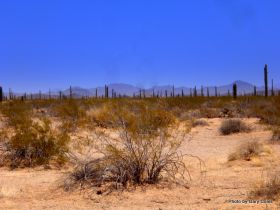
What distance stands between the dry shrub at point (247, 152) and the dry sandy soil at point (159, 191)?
0.24 meters

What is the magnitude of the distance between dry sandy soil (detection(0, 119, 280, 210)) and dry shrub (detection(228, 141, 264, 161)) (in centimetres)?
24

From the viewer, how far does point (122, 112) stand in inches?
494

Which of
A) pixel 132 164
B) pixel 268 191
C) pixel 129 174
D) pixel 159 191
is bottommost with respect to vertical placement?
pixel 159 191

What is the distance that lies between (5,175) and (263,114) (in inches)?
697

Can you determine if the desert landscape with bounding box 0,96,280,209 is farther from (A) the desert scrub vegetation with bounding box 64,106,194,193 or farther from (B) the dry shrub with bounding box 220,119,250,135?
(B) the dry shrub with bounding box 220,119,250,135

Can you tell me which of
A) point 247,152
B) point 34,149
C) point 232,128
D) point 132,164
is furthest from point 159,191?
point 232,128

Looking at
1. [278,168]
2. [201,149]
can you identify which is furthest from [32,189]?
[201,149]

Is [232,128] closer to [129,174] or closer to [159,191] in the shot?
[129,174]

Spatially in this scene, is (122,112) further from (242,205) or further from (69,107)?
(69,107)

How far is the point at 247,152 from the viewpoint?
14.5 m

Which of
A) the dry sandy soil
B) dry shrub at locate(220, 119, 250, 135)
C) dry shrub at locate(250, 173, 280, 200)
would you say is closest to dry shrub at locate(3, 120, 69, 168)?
the dry sandy soil

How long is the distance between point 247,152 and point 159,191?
182 inches

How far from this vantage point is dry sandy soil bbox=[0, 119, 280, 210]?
377 inches

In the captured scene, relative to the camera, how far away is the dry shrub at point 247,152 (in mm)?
14230
